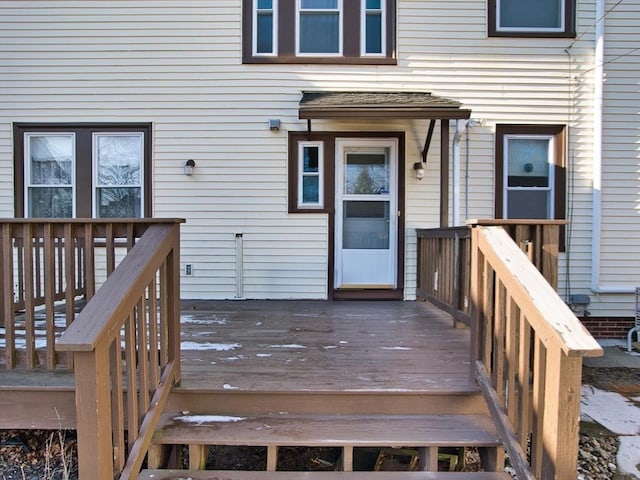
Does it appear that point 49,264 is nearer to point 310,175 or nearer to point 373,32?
point 310,175

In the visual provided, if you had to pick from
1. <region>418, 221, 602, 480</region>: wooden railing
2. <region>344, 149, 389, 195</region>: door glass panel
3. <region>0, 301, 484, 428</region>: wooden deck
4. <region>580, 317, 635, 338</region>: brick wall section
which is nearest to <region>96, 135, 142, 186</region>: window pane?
<region>0, 301, 484, 428</region>: wooden deck

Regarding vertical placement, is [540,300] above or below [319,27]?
below

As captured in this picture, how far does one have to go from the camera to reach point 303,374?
2625mm

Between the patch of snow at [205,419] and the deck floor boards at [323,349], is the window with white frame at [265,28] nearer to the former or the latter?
the deck floor boards at [323,349]

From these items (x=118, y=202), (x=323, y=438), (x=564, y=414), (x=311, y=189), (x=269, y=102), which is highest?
(x=269, y=102)

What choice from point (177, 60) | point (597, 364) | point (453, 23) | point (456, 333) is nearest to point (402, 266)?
point (456, 333)

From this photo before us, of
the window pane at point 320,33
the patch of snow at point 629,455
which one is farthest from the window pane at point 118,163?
the patch of snow at point 629,455

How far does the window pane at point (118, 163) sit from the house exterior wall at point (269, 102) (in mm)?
311

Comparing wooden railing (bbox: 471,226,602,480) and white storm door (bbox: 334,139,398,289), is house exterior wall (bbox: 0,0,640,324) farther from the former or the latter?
wooden railing (bbox: 471,226,602,480)

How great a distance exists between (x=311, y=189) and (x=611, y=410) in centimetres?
374

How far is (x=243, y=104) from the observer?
5.23 meters

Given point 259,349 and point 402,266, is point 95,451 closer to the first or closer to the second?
point 259,349

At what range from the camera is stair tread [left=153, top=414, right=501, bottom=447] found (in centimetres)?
211

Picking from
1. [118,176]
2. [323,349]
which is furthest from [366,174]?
[118,176]
